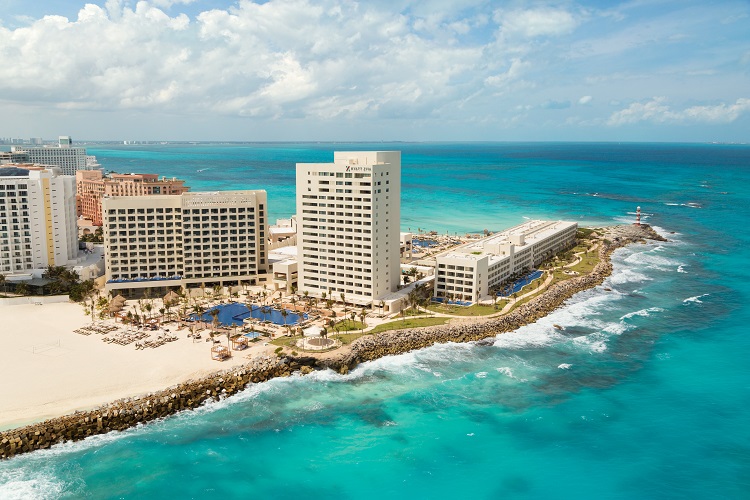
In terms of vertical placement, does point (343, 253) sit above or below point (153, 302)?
above

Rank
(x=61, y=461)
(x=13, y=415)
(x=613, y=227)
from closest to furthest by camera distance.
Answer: (x=61, y=461) → (x=13, y=415) → (x=613, y=227)

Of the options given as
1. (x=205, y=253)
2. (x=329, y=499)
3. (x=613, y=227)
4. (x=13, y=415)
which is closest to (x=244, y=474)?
(x=329, y=499)

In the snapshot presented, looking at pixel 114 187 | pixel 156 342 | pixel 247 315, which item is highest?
pixel 114 187

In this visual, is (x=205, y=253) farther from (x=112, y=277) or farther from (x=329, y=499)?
(x=329, y=499)

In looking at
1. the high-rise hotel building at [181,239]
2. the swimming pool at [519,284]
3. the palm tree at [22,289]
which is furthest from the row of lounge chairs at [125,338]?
the swimming pool at [519,284]

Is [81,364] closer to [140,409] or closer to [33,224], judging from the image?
[140,409]

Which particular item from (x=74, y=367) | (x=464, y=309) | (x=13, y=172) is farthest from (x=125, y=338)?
(x=13, y=172)
